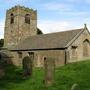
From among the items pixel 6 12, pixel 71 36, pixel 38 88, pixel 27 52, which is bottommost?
pixel 38 88

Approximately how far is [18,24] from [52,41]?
11780mm

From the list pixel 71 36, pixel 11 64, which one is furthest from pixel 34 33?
pixel 71 36

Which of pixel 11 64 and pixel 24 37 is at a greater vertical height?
pixel 24 37

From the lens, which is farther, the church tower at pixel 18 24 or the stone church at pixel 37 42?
the church tower at pixel 18 24

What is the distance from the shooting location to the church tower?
148 ft

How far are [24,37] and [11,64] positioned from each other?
9171 millimetres

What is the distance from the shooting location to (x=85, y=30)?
35.1 meters

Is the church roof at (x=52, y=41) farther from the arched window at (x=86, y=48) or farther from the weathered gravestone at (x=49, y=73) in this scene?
the weathered gravestone at (x=49, y=73)

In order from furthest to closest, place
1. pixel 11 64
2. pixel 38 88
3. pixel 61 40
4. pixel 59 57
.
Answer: pixel 11 64, pixel 61 40, pixel 59 57, pixel 38 88

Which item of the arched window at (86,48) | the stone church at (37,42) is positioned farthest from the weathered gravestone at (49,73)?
the arched window at (86,48)

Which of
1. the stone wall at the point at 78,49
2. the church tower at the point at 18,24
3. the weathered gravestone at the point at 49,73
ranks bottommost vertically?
the weathered gravestone at the point at 49,73

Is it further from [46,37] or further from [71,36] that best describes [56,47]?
[46,37]

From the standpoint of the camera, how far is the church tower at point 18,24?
45.1 meters

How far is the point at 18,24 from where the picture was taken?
1774 inches
